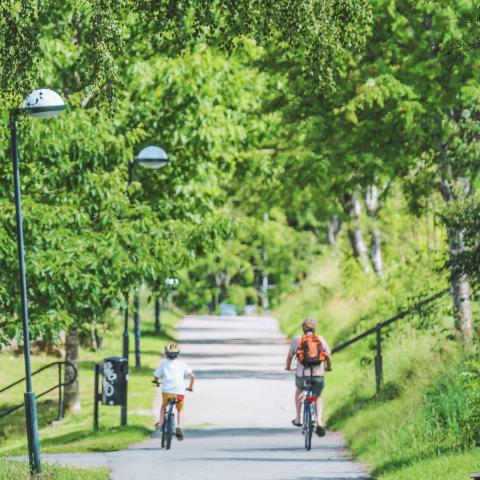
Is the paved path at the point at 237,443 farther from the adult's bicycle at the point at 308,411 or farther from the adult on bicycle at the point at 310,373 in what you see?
the adult on bicycle at the point at 310,373

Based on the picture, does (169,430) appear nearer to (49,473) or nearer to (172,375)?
(172,375)

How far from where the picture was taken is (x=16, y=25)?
10.9 m

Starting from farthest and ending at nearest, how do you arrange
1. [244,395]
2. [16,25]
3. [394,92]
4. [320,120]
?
[244,395]
[320,120]
[394,92]
[16,25]

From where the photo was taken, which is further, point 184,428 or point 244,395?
point 244,395

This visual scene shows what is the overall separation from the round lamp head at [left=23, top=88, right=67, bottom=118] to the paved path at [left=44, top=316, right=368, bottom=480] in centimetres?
394

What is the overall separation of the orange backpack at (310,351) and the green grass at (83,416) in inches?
106

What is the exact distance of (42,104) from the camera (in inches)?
523

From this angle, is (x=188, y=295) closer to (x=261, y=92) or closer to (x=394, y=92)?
(x=261, y=92)

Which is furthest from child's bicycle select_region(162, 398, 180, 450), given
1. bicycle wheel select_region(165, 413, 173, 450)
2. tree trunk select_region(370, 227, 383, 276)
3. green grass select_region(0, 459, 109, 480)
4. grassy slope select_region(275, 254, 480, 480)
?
tree trunk select_region(370, 227, 383, 276)

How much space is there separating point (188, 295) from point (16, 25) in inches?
2978

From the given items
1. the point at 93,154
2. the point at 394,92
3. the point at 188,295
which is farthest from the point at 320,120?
the point at 188,295

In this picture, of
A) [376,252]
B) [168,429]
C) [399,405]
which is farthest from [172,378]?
[376,252]

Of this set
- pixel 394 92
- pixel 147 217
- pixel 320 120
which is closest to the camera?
pixel 394 92

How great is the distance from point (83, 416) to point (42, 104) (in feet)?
41.4
